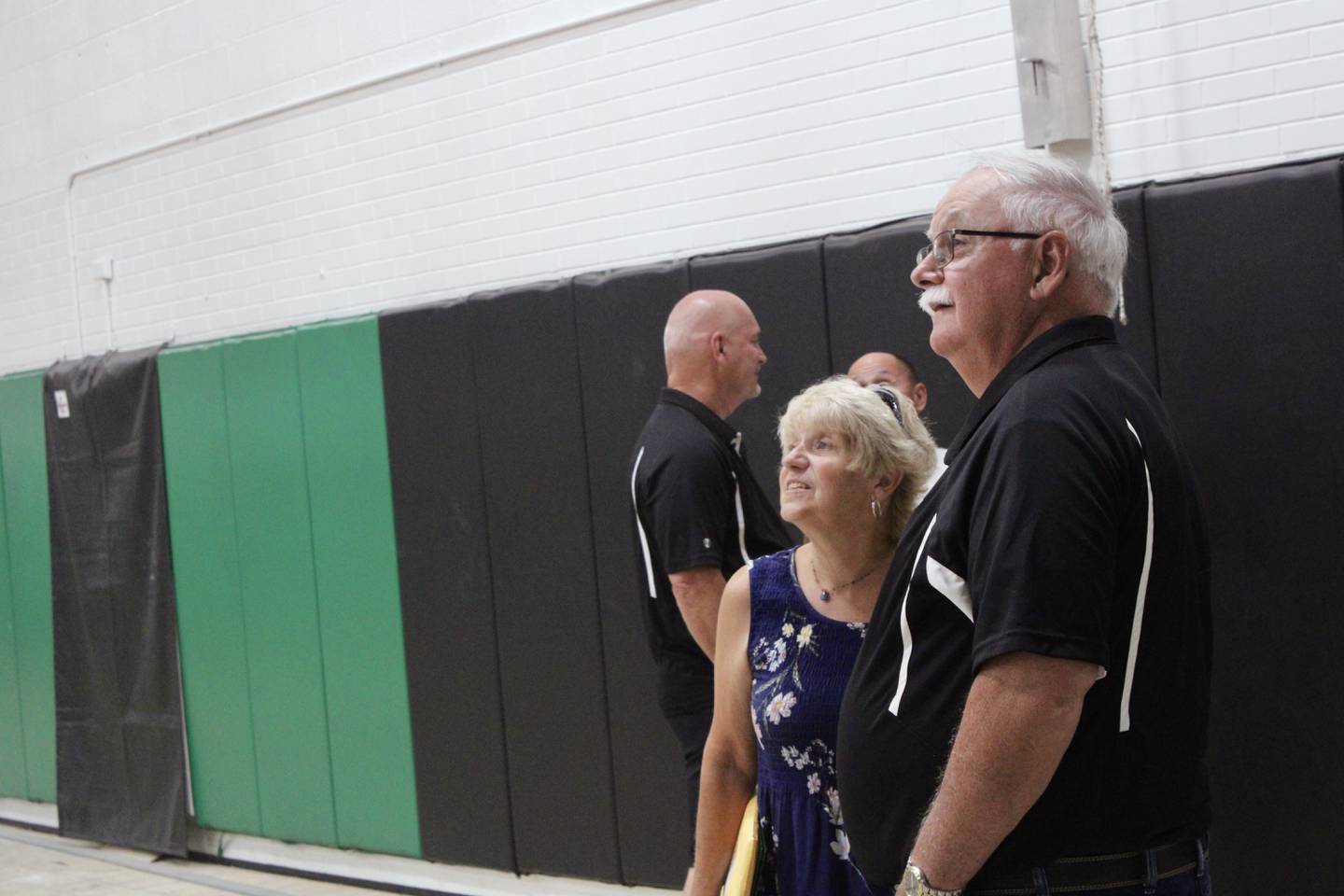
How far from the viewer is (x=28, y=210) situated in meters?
6.80

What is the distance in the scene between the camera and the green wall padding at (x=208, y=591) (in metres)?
5.59

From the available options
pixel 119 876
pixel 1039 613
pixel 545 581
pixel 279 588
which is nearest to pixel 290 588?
pixel 279 588

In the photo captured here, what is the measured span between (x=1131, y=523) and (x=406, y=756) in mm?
3947

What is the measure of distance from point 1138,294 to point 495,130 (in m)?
2.47

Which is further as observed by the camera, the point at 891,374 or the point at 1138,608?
the point at 891,374

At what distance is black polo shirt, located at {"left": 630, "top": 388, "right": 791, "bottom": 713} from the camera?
3.03 metres

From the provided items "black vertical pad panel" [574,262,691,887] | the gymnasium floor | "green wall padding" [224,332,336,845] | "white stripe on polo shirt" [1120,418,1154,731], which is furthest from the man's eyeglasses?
the gymnasium floor

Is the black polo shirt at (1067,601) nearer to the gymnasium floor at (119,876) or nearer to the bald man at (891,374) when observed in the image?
the bald man at (891,374)

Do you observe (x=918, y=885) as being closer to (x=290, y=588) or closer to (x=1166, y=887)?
(x=1166, y=887)

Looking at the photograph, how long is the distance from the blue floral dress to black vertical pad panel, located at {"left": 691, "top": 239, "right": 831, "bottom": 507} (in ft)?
5.59

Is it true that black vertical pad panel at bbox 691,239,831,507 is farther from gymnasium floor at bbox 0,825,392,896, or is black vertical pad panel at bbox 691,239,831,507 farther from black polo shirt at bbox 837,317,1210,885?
gymnasium floor at bbox 0,825,392,896

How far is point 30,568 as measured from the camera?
21.4 ft

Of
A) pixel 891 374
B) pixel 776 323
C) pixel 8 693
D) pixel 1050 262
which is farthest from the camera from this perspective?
pixel 8 693

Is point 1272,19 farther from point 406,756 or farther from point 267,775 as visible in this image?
point 267,775
